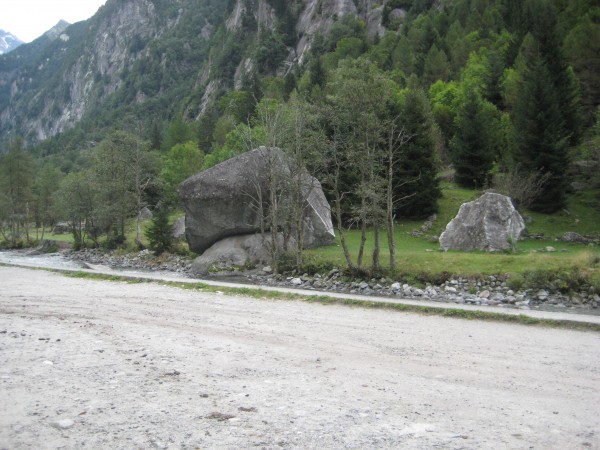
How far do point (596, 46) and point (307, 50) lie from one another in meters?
89.7

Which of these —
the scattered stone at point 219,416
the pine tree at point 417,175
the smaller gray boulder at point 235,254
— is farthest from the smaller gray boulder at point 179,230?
the scattered stone at point 219,416

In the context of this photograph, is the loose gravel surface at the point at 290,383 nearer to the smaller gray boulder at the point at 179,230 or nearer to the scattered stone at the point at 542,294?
the scattered stone at the point at 542,294

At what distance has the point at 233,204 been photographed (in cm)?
3002

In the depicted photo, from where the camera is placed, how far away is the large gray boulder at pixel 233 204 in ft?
97.8

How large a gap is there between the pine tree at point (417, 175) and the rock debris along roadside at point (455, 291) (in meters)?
15.4

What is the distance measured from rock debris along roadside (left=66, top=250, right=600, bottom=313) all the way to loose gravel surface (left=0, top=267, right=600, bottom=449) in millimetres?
4950

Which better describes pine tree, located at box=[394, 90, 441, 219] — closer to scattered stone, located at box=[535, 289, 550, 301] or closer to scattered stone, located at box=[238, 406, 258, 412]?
scattered stone, located at box=[535, 289, 550, 301]

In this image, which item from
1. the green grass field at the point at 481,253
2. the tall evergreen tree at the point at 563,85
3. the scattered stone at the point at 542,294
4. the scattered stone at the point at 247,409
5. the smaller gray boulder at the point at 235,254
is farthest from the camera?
the tall evergreen tree at the point at 563,85

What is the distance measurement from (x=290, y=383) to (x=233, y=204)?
23.9 m

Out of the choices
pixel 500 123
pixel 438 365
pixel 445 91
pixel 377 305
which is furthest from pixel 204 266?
pixel 445 91

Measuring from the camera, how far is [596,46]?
138 feet

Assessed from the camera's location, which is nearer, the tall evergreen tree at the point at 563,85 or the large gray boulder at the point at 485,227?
the large gray boulder at the point at 485,227

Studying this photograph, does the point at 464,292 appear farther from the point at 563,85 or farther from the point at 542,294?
the point at 563,85

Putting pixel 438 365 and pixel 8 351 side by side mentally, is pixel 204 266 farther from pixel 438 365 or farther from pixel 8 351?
pixel 438 365
